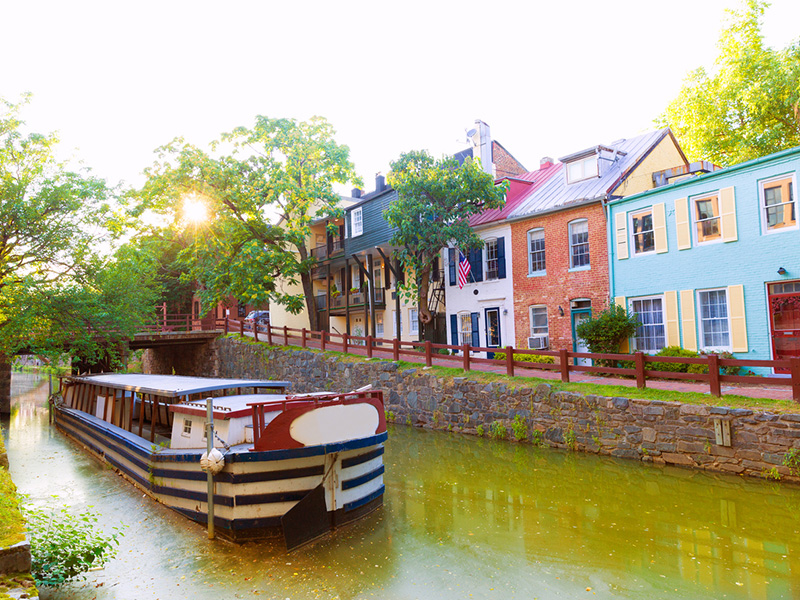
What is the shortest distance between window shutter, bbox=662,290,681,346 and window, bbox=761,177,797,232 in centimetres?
317

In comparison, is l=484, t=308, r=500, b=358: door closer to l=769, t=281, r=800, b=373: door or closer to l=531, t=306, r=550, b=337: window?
l=531, t=306, r=550, b=337: window

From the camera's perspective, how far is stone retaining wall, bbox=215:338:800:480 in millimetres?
9812

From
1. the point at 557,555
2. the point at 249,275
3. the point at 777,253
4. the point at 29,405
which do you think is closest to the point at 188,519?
the point at 557,555

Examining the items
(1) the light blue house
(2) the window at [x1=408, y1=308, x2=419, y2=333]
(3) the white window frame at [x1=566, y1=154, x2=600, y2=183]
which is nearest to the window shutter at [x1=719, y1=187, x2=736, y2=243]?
(1) the light blue house

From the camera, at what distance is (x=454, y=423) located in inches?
623

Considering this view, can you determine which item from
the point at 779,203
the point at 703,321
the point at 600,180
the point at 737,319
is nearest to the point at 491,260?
the point at 600,180

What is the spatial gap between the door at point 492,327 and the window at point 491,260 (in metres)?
1.42

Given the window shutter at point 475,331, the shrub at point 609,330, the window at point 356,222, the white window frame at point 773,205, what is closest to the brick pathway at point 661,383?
the shrub at point 609,330

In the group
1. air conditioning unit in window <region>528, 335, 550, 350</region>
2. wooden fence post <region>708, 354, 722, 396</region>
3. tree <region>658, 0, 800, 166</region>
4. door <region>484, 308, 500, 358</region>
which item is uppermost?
tree <region>658, 0, 800, 166</region>

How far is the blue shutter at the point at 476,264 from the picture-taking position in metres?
22.9

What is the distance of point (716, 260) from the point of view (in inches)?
619

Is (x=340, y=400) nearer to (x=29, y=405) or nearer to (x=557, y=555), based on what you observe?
(x=557, y=555)

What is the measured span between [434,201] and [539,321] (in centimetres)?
639

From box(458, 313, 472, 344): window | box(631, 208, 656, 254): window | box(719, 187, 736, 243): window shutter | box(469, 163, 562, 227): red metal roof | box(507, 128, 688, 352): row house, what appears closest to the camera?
box(719, 187, 736, 243): window shutter
